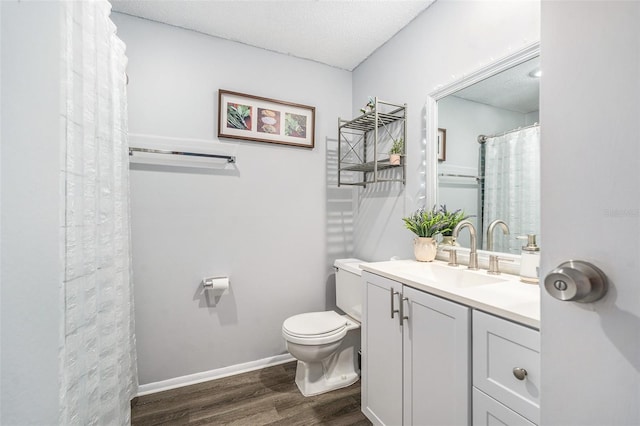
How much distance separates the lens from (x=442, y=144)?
1771 millimetres

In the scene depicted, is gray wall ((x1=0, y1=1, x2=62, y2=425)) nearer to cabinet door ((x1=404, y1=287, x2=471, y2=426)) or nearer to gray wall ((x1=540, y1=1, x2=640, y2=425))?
gray wall ((x1=540, y1=1, x2=640, y2=425))

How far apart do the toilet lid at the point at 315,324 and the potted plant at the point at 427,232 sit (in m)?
0.70

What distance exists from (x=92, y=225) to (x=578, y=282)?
4.15ft

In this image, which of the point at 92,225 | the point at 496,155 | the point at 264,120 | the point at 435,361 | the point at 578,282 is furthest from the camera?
the point at 264,120

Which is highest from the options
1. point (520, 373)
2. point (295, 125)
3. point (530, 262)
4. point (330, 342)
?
point (295, 125)

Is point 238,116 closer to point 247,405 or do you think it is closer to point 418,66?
point 418,66

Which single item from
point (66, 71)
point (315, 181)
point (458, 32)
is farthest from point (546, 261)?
point (315, 181)

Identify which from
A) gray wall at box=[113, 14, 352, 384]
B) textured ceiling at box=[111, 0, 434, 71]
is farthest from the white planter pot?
textured ceiling at box=[111, 0, 434, 71]

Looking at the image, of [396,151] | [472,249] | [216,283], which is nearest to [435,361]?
[472,249]

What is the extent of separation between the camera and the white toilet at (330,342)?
6.00ft

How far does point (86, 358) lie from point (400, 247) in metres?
1.72

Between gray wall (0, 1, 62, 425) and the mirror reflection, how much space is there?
1.70 metres

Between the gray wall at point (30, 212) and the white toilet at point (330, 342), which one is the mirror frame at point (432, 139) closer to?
the white toilet at point (330, 342)

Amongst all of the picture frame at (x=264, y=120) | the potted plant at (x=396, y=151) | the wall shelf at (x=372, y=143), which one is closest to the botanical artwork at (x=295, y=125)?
the picture frame at (x=264, y=120)
